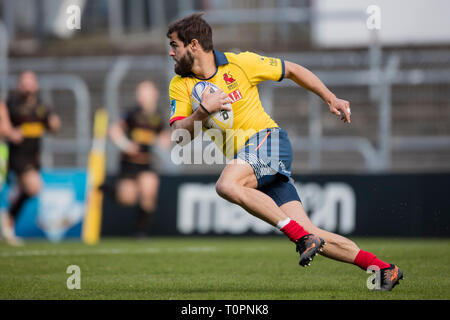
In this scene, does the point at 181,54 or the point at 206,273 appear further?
the point at 206,273

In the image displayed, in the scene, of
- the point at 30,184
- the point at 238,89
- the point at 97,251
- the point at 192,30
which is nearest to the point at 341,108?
the point at 238,89

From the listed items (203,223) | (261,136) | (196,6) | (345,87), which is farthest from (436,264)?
(196,6)

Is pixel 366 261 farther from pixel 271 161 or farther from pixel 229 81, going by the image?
pixel 229 81

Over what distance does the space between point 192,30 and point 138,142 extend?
24.5 ft

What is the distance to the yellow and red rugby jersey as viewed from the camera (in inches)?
234

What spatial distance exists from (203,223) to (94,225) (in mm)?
1958

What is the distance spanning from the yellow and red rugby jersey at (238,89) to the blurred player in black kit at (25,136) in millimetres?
6696

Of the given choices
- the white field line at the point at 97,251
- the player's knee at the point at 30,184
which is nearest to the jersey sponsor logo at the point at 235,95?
the white field line at the point at 97,251

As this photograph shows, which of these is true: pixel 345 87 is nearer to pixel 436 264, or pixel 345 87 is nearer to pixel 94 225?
pixel 94 225

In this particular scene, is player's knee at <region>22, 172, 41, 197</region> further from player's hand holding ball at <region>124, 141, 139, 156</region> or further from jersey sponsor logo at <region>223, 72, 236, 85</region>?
jersey sponsor logo at <region>223, 72, 236, 85</region>

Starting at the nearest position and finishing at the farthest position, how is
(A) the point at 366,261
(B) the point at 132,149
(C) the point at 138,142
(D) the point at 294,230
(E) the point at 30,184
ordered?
(D) the point at 294,230 → (A) the point at 366,261 → (E) the point at 30,184 → (B) the point at 132,149 → (C) the point at 138,142

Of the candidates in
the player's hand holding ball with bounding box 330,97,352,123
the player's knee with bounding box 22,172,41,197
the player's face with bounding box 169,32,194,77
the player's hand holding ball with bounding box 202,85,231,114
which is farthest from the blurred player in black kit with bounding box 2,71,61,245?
the player's hand holding ball with bounding box 330,97,352,123

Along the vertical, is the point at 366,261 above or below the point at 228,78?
below

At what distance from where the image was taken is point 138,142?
13234 millimetres
